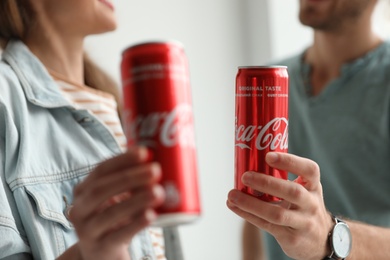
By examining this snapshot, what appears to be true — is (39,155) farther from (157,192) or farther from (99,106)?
(157,192)

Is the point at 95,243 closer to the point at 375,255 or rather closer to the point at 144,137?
the point at 144,137

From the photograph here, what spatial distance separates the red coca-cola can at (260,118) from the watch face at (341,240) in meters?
0.22

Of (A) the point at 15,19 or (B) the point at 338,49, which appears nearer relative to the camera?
(A) the point at 15,19

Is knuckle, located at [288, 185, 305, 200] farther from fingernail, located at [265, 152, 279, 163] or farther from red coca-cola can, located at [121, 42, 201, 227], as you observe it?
red coca-cola can, located at [121, 42, 201, 227]

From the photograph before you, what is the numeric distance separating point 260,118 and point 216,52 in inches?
60.6

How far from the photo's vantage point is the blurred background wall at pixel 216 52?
2.02 meters

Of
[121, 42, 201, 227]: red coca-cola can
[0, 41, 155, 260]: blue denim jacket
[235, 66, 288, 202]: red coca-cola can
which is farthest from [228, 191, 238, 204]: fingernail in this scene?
[0, 41, 155, 260]: blue denim jacket

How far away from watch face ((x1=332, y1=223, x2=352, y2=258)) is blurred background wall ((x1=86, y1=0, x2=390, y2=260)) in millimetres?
1072

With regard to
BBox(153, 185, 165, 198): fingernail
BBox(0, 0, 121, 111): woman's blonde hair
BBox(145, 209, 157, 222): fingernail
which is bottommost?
BBox(145, 209, 157, 222): fingernail

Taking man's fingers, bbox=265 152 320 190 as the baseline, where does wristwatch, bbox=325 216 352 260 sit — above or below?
below

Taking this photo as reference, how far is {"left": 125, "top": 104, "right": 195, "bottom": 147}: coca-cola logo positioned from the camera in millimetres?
583

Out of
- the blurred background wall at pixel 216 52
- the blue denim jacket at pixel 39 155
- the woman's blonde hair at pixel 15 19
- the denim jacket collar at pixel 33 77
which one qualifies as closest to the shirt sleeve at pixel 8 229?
the blue denim jacket at pixel 39 155

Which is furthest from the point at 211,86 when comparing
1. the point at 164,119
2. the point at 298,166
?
the point at 164,119

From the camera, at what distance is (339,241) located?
3.10 feet
